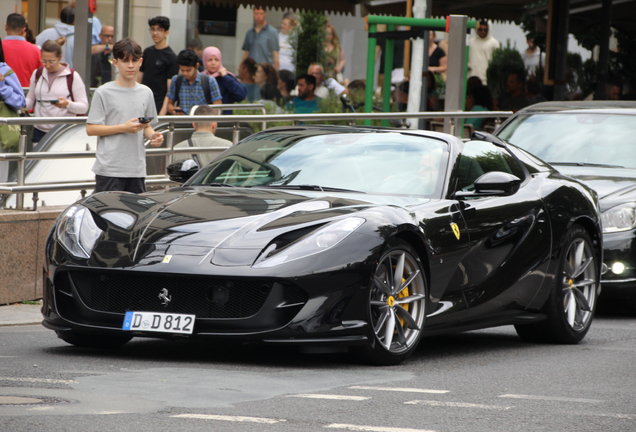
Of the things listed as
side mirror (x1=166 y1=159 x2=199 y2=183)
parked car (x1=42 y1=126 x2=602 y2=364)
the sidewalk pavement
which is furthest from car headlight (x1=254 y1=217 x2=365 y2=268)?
the sidewalk pavement

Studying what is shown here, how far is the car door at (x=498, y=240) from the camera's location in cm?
727

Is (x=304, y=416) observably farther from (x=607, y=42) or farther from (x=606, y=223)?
(x=607, y=42)

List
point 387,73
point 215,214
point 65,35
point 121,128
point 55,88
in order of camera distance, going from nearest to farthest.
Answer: point 215,214
point 121,128
point 55,88
point 65,35
point 387,73

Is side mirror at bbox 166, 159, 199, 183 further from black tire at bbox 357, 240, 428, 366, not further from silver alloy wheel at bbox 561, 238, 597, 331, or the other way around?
silver alloy wheel at bbox 561, 238, 597, 331

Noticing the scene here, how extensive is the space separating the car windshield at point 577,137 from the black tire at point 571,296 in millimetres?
2521

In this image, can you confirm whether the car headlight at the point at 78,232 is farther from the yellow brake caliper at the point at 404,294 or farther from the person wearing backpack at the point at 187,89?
the person wearing backpack at the point at 187,89

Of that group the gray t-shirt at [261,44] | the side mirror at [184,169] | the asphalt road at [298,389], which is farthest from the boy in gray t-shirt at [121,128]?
the gray t-shirt at [261,44]

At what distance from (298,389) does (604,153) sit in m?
6.10

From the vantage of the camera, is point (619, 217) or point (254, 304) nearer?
point (254, 304)

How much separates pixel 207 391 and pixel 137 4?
17358 mm

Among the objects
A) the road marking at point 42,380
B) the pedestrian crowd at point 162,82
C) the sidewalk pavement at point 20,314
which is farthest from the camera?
the pedestrian crowd at point 162,82

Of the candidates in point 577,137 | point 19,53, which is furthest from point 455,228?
point 19,53

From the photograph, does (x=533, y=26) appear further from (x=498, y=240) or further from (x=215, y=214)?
(x=215, y=214)

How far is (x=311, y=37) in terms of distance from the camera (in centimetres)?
1967
